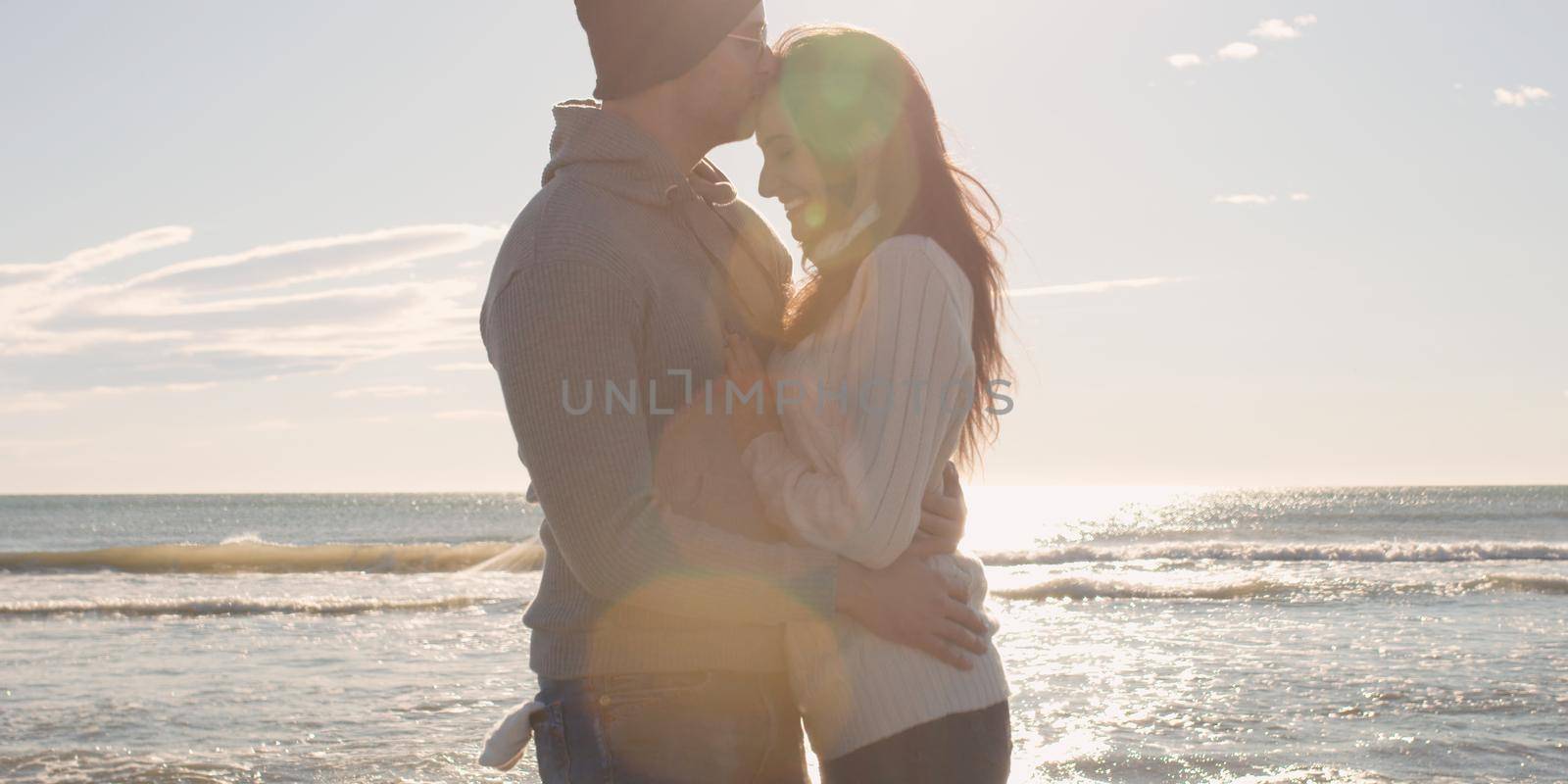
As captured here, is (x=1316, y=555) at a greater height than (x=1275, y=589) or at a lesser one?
lesser

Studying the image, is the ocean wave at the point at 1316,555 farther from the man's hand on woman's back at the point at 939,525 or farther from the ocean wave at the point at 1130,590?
the man's hand on woman's back at the point at 939,525

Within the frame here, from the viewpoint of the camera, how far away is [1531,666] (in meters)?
8.61

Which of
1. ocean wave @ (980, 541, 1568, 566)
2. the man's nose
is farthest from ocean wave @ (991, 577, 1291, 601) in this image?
the man's nose

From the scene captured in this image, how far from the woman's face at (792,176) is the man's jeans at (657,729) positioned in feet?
2.61

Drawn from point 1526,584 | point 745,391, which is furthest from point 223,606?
point 1526,584

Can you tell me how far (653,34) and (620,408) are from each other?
0.71 metres

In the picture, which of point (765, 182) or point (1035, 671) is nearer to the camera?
point (765, 182)

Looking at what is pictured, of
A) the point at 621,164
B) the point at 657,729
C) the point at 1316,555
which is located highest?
the point at 621,164

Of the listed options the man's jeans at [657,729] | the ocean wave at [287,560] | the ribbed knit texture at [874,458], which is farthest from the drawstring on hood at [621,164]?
the ocean wave at [287,560]

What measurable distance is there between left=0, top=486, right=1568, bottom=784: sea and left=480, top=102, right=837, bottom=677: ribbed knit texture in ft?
14.5

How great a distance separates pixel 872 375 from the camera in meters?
1.97

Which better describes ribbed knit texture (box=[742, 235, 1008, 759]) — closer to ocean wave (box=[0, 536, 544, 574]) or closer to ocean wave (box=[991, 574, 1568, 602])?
ocean wave (box=[991, 574, 1568, 602])

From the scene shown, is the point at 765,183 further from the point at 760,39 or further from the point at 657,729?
the point at 657,729

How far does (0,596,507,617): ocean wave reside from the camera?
12688 millimetres
